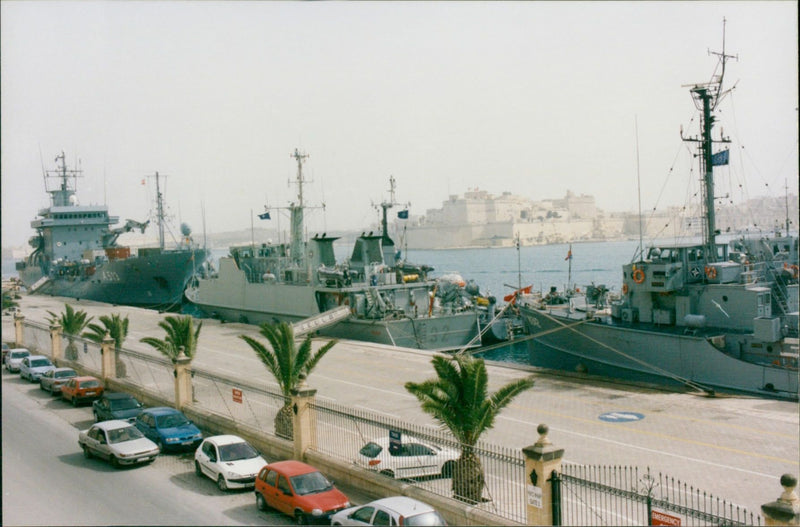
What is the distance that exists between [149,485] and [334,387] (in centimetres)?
1041

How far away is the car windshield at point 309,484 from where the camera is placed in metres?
11.4

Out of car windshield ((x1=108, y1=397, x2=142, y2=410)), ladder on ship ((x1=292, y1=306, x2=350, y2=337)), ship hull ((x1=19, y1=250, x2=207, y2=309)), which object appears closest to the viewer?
car windshield ((x1=108, y1=397, x2=142, y2=410))

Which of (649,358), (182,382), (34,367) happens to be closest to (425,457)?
(182,382)

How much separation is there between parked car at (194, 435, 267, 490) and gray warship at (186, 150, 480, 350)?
18788 millimetres

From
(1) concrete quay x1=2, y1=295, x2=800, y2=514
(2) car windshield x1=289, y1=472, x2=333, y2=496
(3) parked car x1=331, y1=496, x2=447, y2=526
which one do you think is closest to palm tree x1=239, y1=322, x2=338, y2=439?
(2) car windshield x1=289, y1=472, x2=333, y2=496

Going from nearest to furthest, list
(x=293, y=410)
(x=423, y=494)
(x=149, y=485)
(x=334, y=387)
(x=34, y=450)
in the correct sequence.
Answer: (x=423, y=494)
(x=149, y=485)
(x=293, y=410)
(x=34, y=450)
(x=334, y=387)

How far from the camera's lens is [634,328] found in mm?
25031

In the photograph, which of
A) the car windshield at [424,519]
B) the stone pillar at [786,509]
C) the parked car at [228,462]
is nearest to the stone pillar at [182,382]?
the parked car at [228,462]

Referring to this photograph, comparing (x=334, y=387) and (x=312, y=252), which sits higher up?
(x=312, y=252)

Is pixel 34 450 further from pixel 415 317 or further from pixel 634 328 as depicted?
pixel 415 317

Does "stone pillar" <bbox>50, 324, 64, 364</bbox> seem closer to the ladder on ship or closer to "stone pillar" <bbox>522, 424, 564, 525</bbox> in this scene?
the ladder on ship

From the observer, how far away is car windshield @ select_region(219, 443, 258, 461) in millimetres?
13463

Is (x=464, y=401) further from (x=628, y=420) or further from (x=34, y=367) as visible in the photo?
(x=34, y=367)

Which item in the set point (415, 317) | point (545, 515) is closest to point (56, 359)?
point (415, 317)
